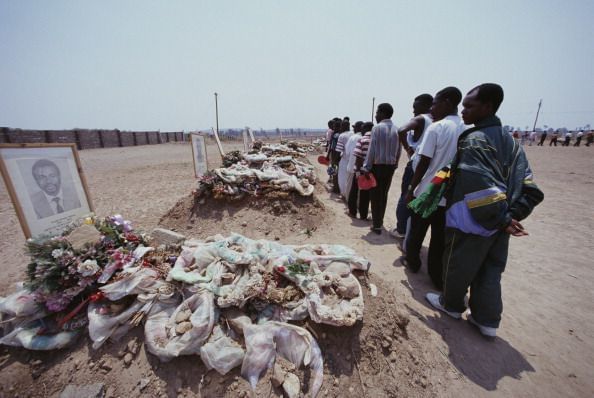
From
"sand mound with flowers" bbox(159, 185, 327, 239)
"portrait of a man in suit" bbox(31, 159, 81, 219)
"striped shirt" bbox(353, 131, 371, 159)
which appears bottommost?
"sand mound with flowers" bbox(159, 185, 327, 239)

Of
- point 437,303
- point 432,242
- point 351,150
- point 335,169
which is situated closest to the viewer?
point 437,303

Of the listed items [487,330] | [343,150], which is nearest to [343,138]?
[343,150]

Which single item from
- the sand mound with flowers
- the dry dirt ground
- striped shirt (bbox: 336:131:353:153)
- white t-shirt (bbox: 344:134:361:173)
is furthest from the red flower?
striped shirt (bbox: 336:131:353:153)

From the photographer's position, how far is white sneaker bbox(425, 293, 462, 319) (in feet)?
7.41

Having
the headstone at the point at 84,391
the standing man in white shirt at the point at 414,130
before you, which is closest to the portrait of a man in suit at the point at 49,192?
the headstone at the point at 84,391

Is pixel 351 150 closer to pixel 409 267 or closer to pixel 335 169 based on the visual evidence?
pixel 335 169

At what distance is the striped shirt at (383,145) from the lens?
142 inches

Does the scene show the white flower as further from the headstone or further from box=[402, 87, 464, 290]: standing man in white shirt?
box=[402, 87, 464, 290]: standing man in white shirt

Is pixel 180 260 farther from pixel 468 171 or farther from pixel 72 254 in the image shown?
pixel 468 171

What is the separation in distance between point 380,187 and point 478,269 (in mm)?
2072

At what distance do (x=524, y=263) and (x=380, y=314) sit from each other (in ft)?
9.26

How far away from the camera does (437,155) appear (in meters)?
2.50

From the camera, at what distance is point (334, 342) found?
1864mm

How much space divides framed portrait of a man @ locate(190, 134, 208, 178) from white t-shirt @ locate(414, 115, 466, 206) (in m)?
4.96
